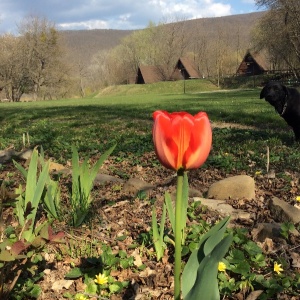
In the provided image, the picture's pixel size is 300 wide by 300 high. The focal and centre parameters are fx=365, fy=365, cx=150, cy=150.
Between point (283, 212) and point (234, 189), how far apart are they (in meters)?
0.64

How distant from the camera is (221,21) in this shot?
17012cm

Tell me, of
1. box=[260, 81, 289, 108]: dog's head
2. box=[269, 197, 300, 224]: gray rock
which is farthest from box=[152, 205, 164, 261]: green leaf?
box=[260, 81, 289, 108]: dog's head

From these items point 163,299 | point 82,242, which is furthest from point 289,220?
point 82,242

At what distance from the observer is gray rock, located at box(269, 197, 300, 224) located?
2.74m

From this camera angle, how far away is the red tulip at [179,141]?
44.0 inches

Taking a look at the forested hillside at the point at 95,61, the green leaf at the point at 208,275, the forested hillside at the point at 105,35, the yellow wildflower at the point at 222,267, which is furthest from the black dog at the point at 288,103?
the forested hillside at the point at 105,35

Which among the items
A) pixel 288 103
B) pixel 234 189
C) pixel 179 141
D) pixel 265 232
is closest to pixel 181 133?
pixel 179 141

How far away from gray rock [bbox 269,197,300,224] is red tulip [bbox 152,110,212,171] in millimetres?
1903

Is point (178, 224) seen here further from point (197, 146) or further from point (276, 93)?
point (276, 93)

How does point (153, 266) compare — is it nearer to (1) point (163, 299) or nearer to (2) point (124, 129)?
(1) point (163, 299)

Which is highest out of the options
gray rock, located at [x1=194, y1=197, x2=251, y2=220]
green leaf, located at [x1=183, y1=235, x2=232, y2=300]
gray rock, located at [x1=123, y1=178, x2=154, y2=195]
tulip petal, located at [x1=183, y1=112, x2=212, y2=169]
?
tulip petal, located at [x1=183, y1=112, x2=212, y2=169]

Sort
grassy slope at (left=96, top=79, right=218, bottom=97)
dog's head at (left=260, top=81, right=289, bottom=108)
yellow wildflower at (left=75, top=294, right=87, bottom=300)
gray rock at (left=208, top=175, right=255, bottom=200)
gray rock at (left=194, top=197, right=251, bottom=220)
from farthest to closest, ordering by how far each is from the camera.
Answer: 1. grassy slope at (left=96, top=79, right=218, bottom=97)
2. dog's head at (left=260, top=81, right=289, bottom=108)
3. gray rock at (left=208, top=175, right=255, bottom=200)
4. gray rock at (left=194, top=197, right=251, bottom=220)
5. yellow wildflower at (left=75, top=294, right=87, bottom=300)

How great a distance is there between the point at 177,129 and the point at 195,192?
2485mm

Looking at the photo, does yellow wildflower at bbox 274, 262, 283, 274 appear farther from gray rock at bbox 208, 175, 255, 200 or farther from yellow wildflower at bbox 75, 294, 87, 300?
gray rock at bbox 208, 175, 255, 200
